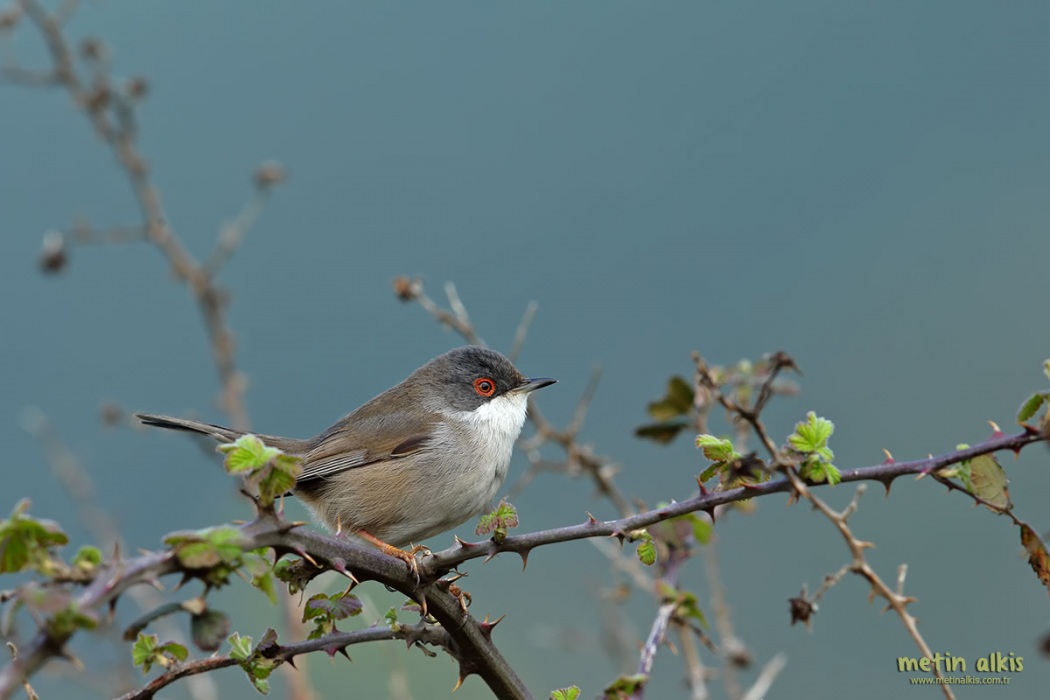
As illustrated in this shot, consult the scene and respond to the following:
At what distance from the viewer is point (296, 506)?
5836mm

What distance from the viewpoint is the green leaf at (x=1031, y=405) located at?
226 centimetres

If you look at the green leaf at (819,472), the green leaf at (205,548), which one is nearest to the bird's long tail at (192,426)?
the green leaf at (819,472)

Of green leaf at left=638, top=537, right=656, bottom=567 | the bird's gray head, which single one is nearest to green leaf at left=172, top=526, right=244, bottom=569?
green leaf at left=638, top=537, right=656, bottom=567

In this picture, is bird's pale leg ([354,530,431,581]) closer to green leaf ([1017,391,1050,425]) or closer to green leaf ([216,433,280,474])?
green leaf ([216,433,280,474])

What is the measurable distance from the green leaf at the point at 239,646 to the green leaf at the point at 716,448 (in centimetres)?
112

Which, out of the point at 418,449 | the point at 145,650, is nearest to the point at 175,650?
the point at 145,650

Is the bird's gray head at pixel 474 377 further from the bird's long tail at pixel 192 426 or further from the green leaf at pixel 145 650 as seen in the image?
the green leaf at pixel 145 650

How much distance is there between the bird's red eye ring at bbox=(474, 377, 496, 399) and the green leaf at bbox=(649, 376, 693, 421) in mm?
1999

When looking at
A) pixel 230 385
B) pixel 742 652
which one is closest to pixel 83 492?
pixel 230 385

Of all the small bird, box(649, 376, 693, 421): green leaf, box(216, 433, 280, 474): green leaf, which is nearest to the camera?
box(216, 433, 280, 474): green leaf

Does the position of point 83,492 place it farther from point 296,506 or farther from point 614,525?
point 614,525

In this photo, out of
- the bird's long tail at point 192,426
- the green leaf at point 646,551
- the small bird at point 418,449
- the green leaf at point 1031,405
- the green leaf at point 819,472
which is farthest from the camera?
the bird's long tail at point 192,426

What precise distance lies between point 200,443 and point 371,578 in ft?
9.86

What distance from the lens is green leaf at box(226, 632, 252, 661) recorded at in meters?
2.40
